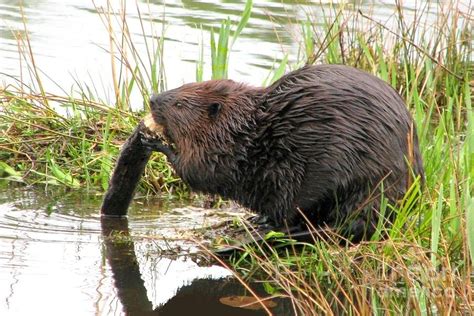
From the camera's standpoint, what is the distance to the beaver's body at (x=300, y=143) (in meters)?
4.63

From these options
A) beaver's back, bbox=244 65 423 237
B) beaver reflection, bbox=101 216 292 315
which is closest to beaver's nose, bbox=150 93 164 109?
beaver's back, bbox=244 65 423 237

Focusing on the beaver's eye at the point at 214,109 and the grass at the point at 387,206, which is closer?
the grass at the point at 387,206

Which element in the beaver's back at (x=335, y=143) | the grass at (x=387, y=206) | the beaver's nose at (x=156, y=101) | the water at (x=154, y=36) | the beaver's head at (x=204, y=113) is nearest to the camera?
the grass at (x=387, y=206)

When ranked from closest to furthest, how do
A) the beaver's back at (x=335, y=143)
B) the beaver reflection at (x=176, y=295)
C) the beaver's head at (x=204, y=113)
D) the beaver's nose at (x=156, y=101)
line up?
the beaver reflection at (x=176, y=295)
the beaver's back at (x=335, y=143)
the beaver's head at (x=204, y=113)
the beaver's nose at (x=156, y=101)

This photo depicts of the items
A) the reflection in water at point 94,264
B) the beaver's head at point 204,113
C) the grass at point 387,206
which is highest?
the beaver's head at point 204,113

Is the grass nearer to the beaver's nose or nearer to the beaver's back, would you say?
the beaver's back

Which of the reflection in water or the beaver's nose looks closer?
the reflection in water

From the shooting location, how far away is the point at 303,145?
4699 millimetres

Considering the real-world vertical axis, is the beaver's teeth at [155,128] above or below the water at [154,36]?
above

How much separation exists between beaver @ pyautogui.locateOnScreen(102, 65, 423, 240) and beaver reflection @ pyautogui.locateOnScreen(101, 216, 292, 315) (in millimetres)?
456

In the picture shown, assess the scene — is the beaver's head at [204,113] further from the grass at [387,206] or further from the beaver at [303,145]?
the grass at [387,206]

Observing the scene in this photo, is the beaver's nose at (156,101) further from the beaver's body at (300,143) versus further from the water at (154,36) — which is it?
the water at (154,36)

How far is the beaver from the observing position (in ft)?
15.2

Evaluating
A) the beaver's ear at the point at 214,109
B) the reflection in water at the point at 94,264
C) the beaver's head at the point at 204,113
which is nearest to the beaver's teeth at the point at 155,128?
the beaver's head at the point at 204,113
